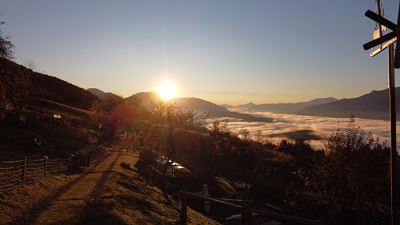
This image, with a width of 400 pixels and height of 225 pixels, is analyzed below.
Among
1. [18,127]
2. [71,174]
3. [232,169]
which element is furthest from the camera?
[232,169]

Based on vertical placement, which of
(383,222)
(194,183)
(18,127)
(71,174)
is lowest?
(383,222)

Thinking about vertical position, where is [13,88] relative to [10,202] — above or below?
above

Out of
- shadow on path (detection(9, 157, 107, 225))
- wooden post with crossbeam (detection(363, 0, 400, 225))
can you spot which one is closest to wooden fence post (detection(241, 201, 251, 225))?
wooden post with crossbeam (detection(363, 0, 400, 225))

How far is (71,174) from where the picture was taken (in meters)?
37.4

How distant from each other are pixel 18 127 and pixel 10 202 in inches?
1652

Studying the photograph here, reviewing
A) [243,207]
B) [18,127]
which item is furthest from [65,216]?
[18,127]

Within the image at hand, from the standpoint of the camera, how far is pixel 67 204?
902 inches

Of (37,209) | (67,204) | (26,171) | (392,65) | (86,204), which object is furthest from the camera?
(26,171)

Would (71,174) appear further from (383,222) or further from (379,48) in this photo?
(383,222)

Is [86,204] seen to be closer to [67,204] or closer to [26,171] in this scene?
[67,204]

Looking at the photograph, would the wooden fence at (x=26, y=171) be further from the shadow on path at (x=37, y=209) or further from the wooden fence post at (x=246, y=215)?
the wooden fence post at (x=246, y=215)

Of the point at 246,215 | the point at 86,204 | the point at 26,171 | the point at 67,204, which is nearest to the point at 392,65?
the point at 246,215

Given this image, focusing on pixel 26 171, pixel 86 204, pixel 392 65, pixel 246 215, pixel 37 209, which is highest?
pixel 392 65

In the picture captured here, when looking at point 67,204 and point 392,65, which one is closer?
point 392,65
